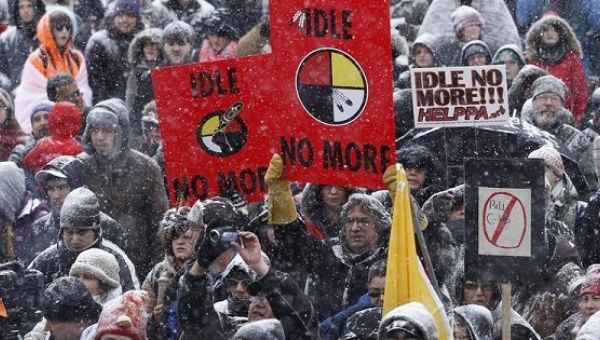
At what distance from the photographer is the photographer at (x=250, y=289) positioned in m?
9.84

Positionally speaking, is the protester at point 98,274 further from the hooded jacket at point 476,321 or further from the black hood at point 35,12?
the black hood at point 35,12

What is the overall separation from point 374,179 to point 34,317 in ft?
5.73

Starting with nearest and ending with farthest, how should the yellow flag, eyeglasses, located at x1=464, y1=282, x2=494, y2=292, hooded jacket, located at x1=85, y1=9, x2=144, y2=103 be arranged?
1. the yellow flag
2. eyeglasses, located at x1=464, y1=282, x2=494, y2=292
3. hooded jacket, located at x1=85, y1=9, x2=144, y2=103

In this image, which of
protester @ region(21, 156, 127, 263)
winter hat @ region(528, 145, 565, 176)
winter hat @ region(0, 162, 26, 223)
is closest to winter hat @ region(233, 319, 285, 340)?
winter hat @ region(528, 145, 565, 176)

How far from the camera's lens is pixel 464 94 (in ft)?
37.8

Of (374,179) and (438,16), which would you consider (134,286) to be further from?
(438,16)

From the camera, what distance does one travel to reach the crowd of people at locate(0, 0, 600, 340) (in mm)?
10008

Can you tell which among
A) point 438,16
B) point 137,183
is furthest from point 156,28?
point 137,183

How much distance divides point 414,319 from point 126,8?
7.93m

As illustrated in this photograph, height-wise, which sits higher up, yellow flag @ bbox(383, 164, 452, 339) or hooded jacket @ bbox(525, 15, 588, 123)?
hooded jacket @ bbox(525, 15, 588, 123)

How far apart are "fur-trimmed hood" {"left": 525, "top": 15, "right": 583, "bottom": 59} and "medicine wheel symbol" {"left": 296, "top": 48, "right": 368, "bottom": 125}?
5.34 meters

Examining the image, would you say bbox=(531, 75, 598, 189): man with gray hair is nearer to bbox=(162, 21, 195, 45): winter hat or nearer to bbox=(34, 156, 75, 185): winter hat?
bbox=(34, 156, 75, 185): winter hat

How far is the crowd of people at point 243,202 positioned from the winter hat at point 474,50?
21mm

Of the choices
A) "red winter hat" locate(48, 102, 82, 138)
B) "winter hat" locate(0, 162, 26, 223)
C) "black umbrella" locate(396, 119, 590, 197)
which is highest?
"red winter hat" locate(48, 102, 82, 138)
